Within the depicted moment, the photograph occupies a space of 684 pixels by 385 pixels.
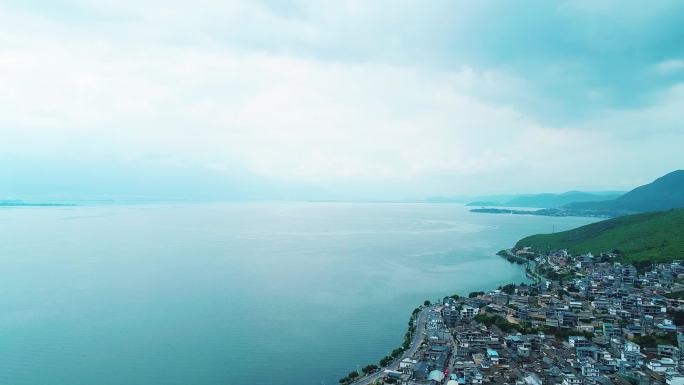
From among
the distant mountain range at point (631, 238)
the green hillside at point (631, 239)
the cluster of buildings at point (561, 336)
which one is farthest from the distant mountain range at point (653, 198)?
the cluster of buildings at point (561, 336)

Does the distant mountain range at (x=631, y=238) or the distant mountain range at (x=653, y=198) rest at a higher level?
the distant mountain range at (x=653, y=198)

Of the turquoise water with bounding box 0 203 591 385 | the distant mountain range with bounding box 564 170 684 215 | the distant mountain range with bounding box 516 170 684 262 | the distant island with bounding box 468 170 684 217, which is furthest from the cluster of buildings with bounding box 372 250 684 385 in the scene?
the distant mountain range with bounding box 564 170 684 215

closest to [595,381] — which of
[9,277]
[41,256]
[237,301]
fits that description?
[237,301]

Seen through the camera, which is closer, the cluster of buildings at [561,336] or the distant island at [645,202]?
the cluster of buildings at [561,336]

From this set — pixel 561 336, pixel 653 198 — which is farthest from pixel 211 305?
pixel 653 198

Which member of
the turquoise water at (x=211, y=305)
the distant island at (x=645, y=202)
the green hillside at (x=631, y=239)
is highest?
the distant island at (x=645, y=202)

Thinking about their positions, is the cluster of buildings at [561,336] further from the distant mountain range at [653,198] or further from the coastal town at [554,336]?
the distant mountain range at [653,198]

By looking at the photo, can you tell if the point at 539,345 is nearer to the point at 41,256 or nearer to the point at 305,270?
the point at 305,270
